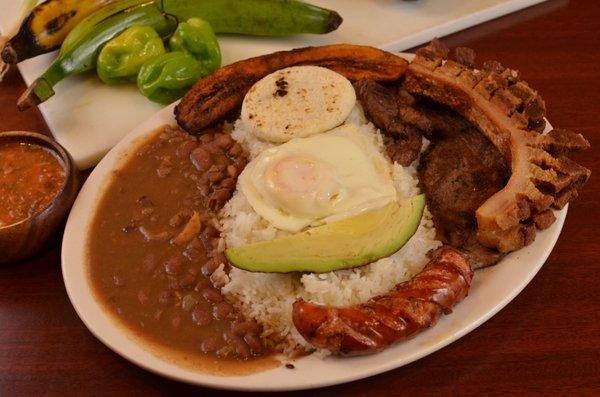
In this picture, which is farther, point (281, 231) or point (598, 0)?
point (598, 0)

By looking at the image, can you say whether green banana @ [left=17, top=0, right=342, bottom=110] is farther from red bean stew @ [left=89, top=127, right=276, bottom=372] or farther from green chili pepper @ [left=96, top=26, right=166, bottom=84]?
red bean stew @ [left=89, top=127, right=276, bottom=372]

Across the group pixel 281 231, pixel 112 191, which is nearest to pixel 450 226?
pixel 281 231

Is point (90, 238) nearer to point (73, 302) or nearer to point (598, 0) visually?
point (73, 302)

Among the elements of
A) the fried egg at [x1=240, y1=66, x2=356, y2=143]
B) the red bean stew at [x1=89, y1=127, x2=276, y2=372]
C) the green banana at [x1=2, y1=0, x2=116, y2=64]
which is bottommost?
the red bean stew at [x1=89, y1=127, x2=276, y2=372]

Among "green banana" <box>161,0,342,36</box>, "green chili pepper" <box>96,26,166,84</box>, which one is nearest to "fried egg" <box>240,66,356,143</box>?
"green banana" <box>161,0,342,36</box>

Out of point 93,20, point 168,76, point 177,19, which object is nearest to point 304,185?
point 168,76

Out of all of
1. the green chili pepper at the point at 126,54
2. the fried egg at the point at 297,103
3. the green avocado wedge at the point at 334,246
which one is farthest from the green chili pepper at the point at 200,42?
the green avocado wedge at the point at 334,246

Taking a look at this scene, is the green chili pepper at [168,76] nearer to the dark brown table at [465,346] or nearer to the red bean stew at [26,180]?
the red bean stew at [26,180]
